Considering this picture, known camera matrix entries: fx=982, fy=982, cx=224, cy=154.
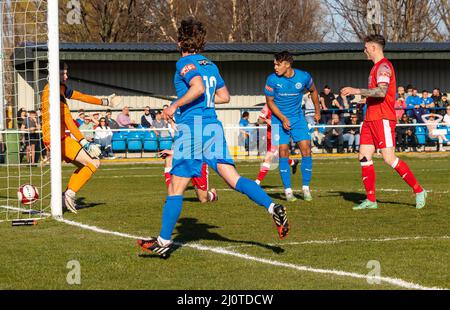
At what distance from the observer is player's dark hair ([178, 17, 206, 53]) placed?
356 inches

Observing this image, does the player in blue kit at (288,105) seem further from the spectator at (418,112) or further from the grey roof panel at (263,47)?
the grey roof panel at (263,47)

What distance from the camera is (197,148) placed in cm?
906

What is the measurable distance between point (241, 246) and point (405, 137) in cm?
2054

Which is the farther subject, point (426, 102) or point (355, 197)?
point (426, 102)

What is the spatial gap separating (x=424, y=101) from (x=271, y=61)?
20.4 feet

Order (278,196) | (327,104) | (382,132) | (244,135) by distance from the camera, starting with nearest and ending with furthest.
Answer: (382,132)
(278,196)
(244,135)
(327,104)

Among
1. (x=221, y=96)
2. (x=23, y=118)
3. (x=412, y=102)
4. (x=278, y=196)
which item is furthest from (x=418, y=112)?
(x=221, y=96)

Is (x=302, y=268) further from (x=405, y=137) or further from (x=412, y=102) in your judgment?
(x=412, y=102)

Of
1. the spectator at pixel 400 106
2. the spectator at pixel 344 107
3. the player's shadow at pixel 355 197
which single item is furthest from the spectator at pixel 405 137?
the player's shadow at pixel 355 197

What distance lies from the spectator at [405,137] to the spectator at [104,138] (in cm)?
845

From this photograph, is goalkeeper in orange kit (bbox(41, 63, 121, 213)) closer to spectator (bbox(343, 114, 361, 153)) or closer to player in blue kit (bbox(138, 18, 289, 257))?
player in blue kit (bbox(138, 18, 289, 257))

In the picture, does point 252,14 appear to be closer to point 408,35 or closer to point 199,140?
point 408,35

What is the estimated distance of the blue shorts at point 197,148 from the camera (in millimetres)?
9031

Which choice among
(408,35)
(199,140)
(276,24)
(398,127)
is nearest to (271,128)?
(199,140)
